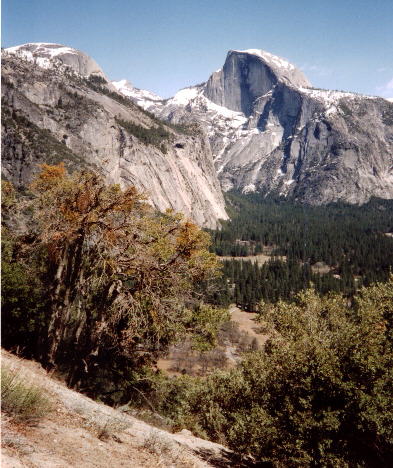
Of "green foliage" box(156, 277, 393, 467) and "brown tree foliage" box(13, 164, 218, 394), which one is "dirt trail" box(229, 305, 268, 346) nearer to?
"brown tree foliage" box(13, 164, 218, 394)

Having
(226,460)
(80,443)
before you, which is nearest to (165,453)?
(80,443)

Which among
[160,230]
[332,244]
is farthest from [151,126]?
[160,230]

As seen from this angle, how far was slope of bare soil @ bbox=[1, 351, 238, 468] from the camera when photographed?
255 inches

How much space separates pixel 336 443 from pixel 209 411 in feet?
24.6

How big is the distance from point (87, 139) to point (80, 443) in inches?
5594

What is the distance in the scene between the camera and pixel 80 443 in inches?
317

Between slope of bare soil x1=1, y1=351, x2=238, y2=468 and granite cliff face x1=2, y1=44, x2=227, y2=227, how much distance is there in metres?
93.7

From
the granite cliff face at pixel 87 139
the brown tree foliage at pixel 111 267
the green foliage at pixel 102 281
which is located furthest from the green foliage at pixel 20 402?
the granite cliff face at pixel 87 139

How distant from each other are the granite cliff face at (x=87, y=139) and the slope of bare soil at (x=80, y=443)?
307 ft

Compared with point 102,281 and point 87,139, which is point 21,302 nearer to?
point 102,281

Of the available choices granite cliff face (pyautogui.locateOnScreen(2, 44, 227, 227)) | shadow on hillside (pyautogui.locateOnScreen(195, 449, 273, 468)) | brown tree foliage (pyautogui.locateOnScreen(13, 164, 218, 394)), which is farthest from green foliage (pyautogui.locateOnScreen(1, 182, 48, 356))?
granite cliff face (pyautogui.locateOnScreen(2, 44, 227, 227))

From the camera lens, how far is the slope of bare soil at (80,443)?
21.2 feet

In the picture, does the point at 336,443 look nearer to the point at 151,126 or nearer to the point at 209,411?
the point at 209,411

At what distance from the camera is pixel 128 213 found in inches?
664
